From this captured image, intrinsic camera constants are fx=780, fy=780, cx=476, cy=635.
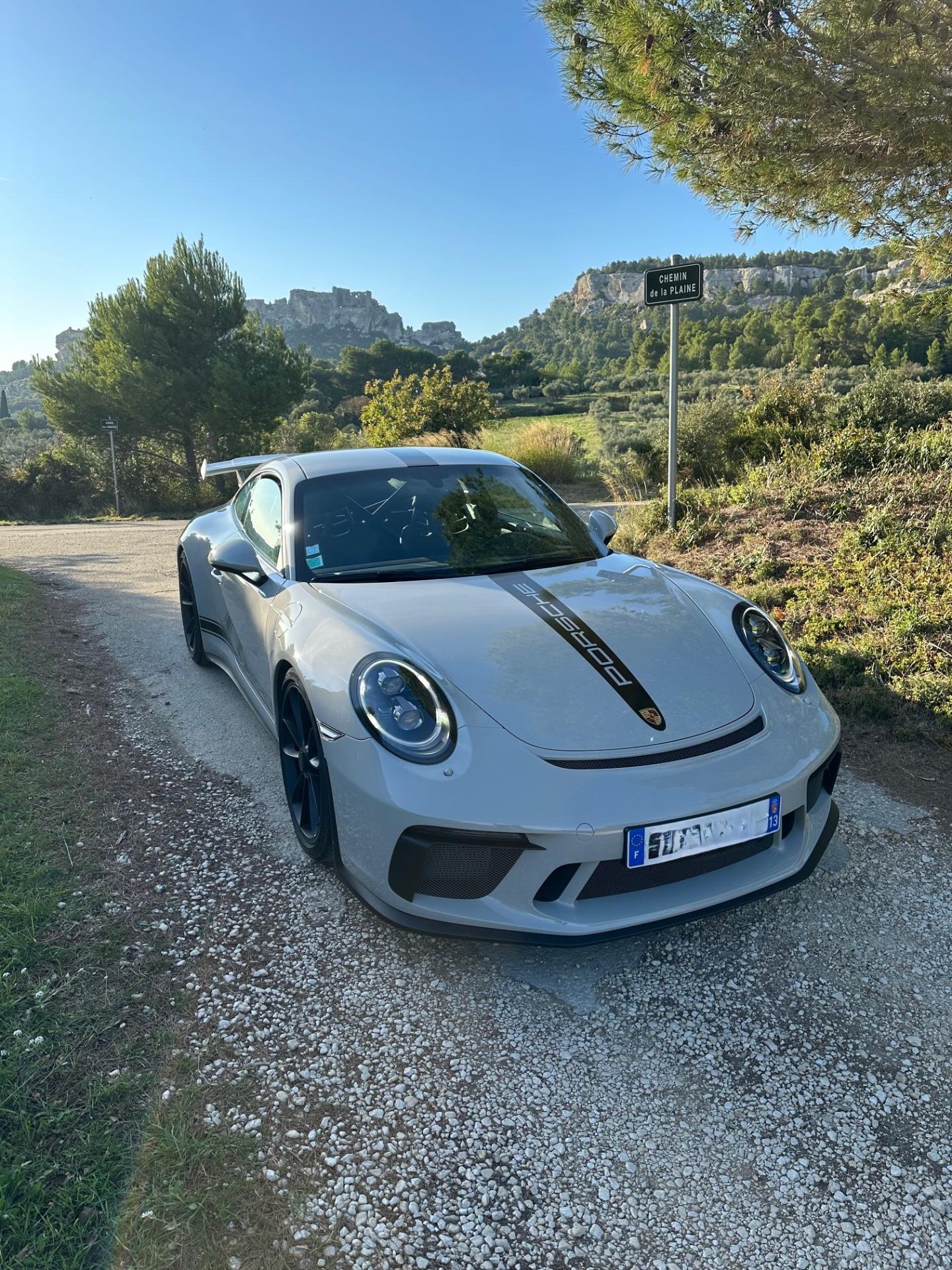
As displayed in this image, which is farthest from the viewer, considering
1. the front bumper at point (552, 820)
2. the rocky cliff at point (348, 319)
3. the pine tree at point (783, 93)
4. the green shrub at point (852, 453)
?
the rocky cliff at point (348, 319)

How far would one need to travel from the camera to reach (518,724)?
210cm

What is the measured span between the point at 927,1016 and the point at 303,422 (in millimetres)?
37513

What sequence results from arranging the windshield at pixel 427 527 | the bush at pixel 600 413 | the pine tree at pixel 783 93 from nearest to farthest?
the windshield at pixel 427 527 → the pine tree at pixel 783 93 → the bush at pixel 600 413

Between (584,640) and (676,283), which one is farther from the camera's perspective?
(676,283)

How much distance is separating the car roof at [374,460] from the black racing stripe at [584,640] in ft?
2.92

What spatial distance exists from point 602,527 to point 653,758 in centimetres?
178

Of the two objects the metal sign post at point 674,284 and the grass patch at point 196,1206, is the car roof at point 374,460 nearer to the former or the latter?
the grass patch at point 196,1206

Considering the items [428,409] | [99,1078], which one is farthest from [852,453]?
[428,409]

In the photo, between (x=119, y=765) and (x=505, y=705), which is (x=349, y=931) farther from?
(x=119, y=765)

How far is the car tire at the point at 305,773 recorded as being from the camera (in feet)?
7.96

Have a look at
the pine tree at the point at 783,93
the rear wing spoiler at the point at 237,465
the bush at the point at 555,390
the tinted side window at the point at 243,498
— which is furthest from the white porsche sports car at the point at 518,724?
the bush at the point at 555,390

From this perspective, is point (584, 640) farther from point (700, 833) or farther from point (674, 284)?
point (674, 284)

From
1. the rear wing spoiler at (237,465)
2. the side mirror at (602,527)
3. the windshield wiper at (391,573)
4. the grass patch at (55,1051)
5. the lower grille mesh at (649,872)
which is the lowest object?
the grass patch at (55,1051)

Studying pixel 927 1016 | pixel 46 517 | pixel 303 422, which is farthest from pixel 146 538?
pixel 303 422
